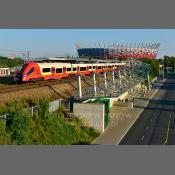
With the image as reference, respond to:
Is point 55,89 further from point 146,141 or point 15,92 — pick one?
point 146,141

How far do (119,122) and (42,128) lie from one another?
40.0ft

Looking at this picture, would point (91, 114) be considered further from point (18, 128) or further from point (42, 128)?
point (18, 128)

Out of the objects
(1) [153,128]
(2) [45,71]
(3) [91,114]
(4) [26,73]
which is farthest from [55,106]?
(2) [45,71]

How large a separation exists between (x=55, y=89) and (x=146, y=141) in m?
10.6

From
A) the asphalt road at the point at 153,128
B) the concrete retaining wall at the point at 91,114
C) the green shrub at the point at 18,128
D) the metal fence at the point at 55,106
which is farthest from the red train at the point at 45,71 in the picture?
the green shrub at the point at 18,128

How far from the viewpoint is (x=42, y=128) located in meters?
22.8

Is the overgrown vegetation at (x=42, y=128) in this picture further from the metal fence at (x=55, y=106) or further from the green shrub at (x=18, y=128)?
the metal fence at (x=55, y=106)

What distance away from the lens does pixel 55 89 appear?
34.4 metres

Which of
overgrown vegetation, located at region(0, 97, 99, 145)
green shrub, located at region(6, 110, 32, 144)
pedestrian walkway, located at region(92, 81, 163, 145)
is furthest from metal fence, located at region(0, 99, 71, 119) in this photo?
pedestrian walkway, located at region(92, 81, 163, 145)

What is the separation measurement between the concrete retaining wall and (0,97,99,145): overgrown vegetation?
0.56m

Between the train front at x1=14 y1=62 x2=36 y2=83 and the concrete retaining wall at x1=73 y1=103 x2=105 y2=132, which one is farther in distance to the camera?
the train front at x1=14 y1=62 x2=36 y2=83

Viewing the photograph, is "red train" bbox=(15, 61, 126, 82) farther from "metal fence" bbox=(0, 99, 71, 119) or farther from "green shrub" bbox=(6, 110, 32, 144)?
"green shrub" bbox=(6, 110, 32, 144)

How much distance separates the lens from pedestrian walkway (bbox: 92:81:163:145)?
26406mm

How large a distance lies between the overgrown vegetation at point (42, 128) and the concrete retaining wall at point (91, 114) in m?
0.56
